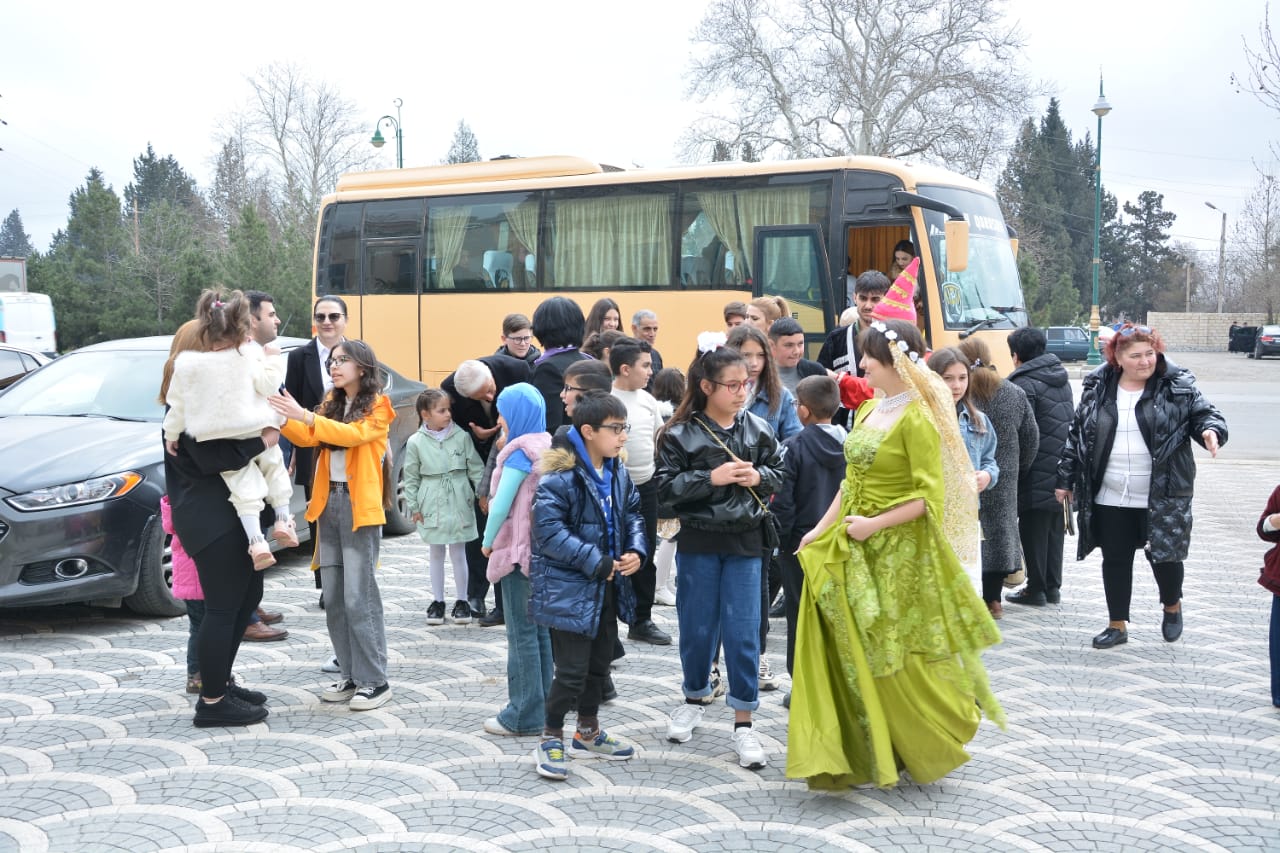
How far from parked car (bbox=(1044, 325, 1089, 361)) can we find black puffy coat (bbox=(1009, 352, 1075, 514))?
140 feet

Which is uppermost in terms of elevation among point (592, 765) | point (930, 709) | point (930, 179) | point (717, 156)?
point (717, 156)

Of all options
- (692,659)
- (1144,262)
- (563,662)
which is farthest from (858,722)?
(1144,262)

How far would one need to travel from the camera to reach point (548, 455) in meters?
4.59

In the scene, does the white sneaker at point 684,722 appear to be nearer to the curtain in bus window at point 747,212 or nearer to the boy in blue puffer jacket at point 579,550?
the boy in blue puffer jacket at point 579,550

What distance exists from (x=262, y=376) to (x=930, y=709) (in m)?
3.09

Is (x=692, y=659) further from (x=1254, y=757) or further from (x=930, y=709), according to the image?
(x=1254, y=757)

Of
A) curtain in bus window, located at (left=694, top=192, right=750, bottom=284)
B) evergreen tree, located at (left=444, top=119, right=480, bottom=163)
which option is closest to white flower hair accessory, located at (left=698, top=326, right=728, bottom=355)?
curtain in bus window, located at (left=694, top=192, right=750, bottom=284)

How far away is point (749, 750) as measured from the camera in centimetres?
462

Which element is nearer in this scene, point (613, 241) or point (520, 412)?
point (520, 412)

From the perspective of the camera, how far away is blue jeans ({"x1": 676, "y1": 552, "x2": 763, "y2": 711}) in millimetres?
4754

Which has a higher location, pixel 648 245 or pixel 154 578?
pixel 648 245

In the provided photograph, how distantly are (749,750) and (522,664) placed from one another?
105cm

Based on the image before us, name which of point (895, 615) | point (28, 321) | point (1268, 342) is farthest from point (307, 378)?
point (1268, 342)

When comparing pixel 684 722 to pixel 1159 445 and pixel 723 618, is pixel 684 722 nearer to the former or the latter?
pixel 723 618
